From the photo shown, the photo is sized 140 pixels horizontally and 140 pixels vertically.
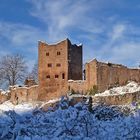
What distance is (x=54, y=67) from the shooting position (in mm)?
35719

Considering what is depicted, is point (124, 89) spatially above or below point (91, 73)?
below

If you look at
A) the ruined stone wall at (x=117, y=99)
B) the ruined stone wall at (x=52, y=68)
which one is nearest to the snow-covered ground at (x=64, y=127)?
the ruined stone wall at (x=117, y=99)

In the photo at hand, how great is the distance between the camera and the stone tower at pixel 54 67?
35.2 m

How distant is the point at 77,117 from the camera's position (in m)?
4.51

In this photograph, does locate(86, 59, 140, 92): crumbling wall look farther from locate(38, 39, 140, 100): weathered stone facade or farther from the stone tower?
the stone tower

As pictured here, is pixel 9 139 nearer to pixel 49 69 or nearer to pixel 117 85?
pixel 117 85

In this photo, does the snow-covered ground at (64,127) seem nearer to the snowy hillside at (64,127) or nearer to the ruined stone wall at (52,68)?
the snowy hillside at (64,127)

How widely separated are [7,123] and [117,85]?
28376 millimetres

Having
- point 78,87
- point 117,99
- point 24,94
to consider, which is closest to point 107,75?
point 78,87

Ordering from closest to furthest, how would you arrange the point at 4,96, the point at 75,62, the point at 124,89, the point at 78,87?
the point at 124,89
the point at 78,87
the point at 75,62
the point at 4,96

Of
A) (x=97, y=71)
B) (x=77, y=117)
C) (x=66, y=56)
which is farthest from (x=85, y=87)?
(x=77, y=117)

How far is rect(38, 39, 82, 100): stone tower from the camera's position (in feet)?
116

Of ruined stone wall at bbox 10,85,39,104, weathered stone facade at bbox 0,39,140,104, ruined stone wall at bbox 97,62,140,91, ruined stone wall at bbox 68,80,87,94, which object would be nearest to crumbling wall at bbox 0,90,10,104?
weathered stone facade at bbox 0,39,140,104

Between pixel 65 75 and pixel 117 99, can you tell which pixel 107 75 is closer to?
pixel 65 75
